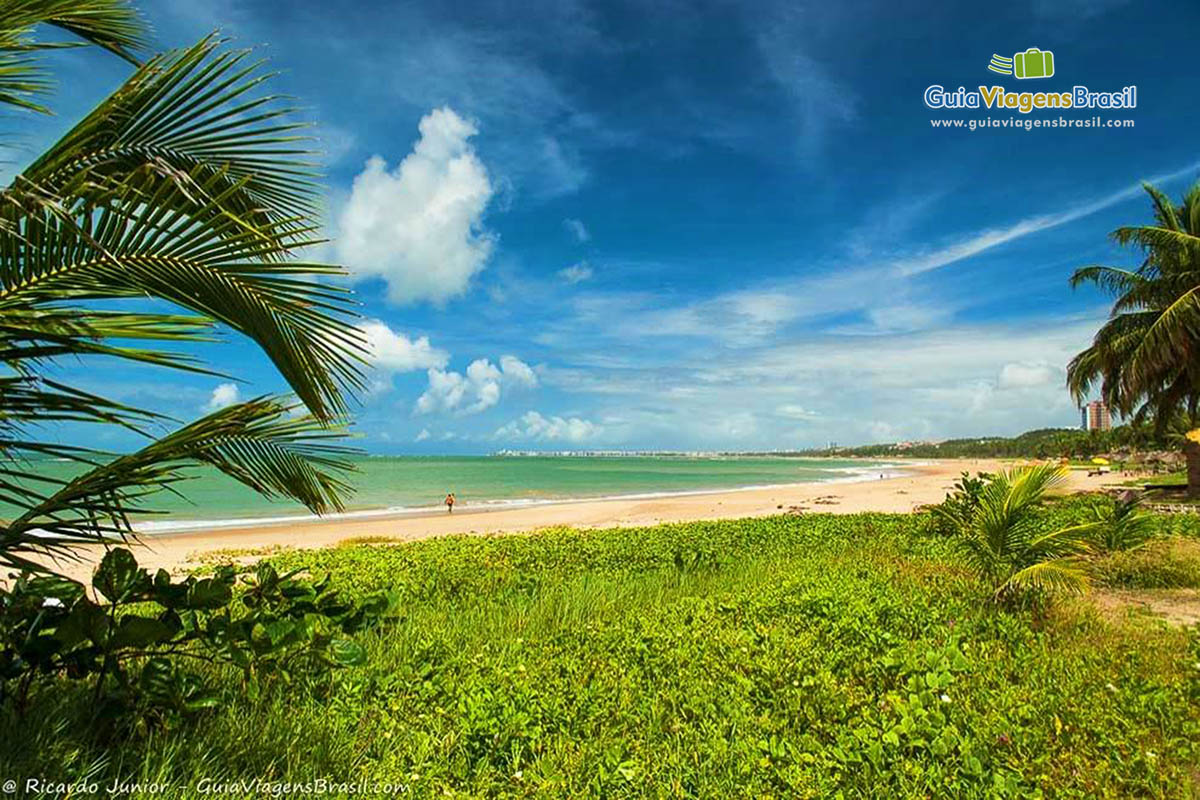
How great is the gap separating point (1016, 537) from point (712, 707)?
450 cm

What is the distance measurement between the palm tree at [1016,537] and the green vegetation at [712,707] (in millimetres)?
319

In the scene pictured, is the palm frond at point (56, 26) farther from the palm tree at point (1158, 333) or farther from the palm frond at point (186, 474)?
the palm tree at point (1158, 333)

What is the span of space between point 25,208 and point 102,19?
6.77 feet

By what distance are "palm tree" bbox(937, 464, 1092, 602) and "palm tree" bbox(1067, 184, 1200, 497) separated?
13.7 m

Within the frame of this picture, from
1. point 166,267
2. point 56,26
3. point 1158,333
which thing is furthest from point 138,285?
point 1158,333

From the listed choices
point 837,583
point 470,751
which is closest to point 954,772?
point 470,751

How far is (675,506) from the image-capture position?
29906mm

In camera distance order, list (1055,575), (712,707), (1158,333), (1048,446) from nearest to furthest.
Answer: (712,707)
(1055,575)
(1158,333)
(1048,446)

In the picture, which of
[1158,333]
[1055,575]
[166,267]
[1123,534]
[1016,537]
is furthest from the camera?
[1158,333]

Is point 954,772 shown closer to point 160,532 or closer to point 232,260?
point 232,260

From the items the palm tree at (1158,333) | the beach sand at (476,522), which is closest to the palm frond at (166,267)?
the beach sand at (476,522)

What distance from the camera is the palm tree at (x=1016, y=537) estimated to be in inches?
246

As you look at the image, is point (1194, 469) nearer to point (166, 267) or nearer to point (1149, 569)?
point (1149, 569)

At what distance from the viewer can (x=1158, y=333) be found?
1659 centimetres
